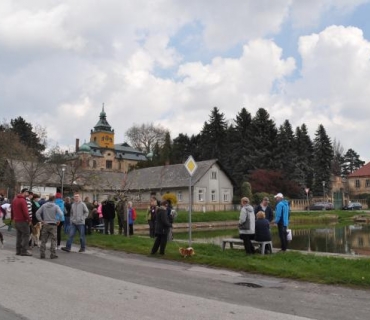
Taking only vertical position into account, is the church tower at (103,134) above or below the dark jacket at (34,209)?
above

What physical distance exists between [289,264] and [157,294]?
5.10 meters

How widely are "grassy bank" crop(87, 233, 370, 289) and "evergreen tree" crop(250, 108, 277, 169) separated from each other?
57.8 meters

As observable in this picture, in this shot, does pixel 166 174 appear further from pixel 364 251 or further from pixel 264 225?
pixel 264 225

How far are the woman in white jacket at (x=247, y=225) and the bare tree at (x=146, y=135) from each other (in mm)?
98304

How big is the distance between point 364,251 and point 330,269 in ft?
32.3

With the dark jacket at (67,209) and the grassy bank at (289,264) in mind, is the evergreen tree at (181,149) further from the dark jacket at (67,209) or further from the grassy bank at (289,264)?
the grassy bank at (289,264)

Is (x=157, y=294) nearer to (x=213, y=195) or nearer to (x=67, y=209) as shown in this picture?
(x=67, y=209)

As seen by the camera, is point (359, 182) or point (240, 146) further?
point (359, 182)

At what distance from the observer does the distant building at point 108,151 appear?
129m

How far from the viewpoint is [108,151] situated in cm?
13325

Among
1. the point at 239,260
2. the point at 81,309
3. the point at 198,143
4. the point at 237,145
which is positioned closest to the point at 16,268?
the point at 81,309

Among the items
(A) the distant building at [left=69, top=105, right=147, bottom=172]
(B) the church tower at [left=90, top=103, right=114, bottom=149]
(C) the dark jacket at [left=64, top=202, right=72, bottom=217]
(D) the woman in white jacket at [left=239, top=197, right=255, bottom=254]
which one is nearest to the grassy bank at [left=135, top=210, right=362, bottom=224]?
(C) the dark jacket at [left=64, top=202, right=72, bottom=217]

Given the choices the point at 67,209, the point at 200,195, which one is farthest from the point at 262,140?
the point at 67,209

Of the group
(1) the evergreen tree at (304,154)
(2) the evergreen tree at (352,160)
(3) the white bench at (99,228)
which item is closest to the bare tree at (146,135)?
(1) the evergreen tree at (304,154)
